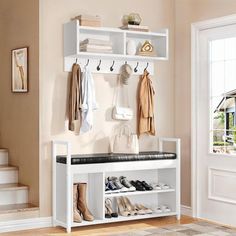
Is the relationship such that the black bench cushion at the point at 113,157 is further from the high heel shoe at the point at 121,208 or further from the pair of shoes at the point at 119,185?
the high heel shoe at the point at 121,208

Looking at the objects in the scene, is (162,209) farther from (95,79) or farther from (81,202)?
(95,79)

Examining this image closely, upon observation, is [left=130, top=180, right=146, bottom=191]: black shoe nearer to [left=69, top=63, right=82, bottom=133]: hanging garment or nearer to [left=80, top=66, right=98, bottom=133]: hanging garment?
[left=80, top=66, right=98, bottom=133]: hanging garment

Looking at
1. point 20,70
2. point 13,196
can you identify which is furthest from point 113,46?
point 13,196

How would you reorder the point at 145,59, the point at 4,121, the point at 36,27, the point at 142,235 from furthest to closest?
1. the point at 4,121
2. the point at 145,59
3. the point at 36,27
4. the point at 142,235

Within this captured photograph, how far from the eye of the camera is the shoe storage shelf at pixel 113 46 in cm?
548

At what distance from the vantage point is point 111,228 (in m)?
5.51

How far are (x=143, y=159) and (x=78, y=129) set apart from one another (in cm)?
73

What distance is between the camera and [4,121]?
6.41 m

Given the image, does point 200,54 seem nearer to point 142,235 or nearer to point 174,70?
point 174,70

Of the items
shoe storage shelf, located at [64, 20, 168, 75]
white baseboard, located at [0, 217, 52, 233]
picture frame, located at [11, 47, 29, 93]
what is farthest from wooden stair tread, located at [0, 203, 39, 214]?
shoe storage shelf, located at [64, 20, 168, 75]

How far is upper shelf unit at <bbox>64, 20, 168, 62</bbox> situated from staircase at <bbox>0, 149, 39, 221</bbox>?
1.43 metres

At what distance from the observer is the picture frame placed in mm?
5754

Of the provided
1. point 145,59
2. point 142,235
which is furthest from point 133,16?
point 142,235

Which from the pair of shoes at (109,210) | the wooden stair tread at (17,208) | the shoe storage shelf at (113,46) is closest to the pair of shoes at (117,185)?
Result: the pair of shoes at (109,210)
